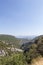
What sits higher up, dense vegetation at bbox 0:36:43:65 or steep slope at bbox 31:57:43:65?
dense vegetation at bbox 0:36:43:65

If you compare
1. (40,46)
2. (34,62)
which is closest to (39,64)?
(34,62)

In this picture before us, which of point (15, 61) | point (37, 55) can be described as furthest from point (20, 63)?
point (37, 55)

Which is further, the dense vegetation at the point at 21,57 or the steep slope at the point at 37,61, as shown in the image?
the steep slope at the point at 37,61

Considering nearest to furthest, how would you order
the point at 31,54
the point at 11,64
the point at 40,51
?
the point at 11,64 → the point at 31,54 → the point at 40,51

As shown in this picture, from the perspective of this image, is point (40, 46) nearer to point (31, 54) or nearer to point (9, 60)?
point (31, 54)

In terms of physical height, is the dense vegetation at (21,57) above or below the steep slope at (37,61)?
above

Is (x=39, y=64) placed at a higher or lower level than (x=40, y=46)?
lower

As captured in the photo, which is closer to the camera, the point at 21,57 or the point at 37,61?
the point at 21,57

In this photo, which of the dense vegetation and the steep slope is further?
the steep slope

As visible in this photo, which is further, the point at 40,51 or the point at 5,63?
the point at 40,51

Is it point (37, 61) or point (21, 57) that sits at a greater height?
point (21, 57)

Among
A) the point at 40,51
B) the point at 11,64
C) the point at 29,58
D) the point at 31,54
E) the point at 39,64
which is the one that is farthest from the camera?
the point at 40,51
